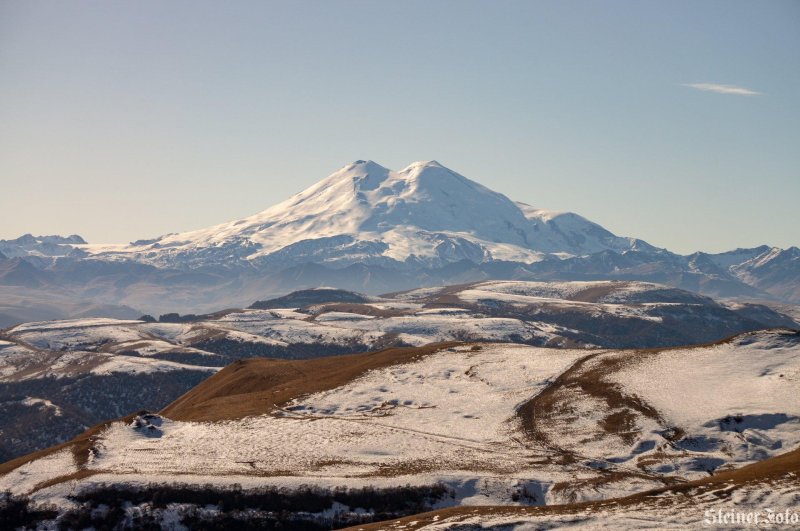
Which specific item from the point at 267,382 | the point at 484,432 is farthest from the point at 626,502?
the point at 267,382

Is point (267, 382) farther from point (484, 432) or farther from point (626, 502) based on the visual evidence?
point (626, 502)

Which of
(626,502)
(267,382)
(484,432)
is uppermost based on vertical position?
(626,502)

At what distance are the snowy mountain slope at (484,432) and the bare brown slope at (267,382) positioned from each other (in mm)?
770

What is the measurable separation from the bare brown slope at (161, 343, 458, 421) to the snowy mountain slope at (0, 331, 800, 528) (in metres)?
0.77

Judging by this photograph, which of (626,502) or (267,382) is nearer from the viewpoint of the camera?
(626,502)

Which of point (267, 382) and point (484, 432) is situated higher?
point (267, 382)

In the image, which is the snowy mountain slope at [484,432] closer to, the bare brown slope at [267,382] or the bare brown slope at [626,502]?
the bare brown slope at [267,382]

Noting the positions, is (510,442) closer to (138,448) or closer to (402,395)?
(402,395)

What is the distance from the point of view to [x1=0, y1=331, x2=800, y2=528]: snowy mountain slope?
72812 millimetres

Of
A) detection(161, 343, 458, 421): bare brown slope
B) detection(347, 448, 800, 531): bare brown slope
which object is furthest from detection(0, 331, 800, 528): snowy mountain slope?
detection(347, 448, 800, 531): bare brown slope

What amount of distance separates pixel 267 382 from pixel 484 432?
5362 cm

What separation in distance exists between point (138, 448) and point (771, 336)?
8350cm

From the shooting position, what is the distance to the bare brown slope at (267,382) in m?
112

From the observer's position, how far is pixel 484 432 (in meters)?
91.0
